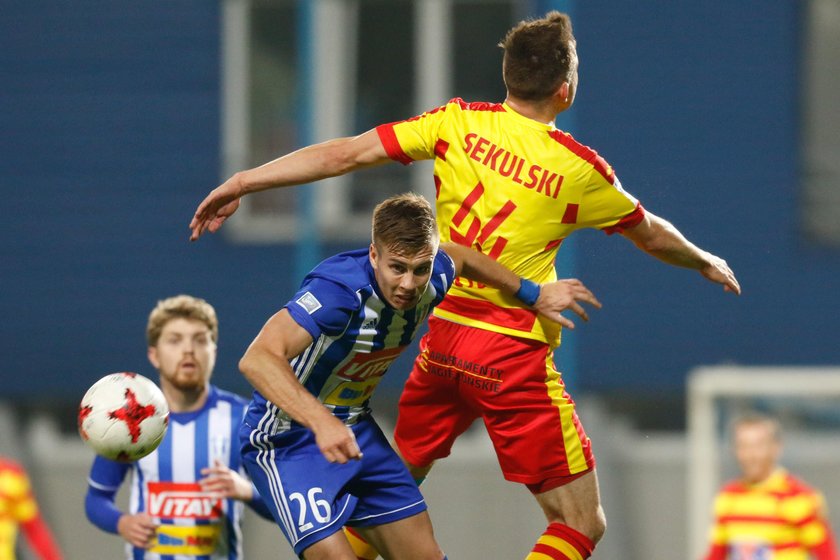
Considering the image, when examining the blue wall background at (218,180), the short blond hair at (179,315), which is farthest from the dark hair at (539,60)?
the blue wall background at (218,180)

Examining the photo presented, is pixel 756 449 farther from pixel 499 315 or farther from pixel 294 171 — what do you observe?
pixel 294 171

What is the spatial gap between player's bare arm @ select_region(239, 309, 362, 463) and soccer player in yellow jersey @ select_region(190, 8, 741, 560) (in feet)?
2.59

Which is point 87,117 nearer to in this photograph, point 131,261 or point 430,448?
point 131,261

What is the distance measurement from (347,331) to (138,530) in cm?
148

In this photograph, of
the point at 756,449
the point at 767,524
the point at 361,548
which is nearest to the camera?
the point at 361,548

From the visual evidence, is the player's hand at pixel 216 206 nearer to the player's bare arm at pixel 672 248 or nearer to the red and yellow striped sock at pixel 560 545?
the player's bare arm at pixel 672 248

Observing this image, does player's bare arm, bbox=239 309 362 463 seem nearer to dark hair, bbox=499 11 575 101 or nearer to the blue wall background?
dark hair, bbox=499 11 575 101

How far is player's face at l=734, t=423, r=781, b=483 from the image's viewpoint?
343 inches

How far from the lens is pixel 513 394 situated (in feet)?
18.2

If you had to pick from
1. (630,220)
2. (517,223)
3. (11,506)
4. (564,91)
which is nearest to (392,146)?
(517,223)

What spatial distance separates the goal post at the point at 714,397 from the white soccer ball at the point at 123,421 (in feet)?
23.2

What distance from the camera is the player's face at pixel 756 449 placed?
872 cm

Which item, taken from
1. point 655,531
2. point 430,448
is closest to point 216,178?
point 655,531

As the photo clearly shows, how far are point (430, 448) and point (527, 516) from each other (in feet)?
24.7
